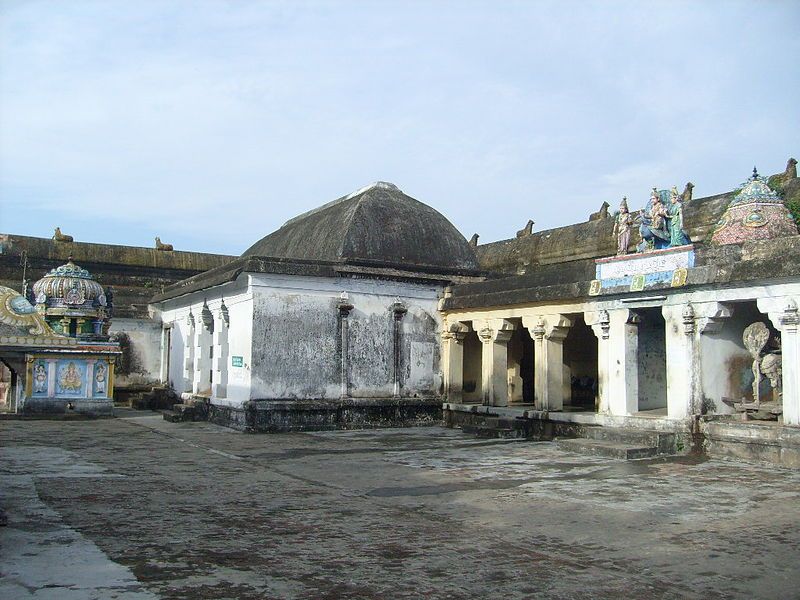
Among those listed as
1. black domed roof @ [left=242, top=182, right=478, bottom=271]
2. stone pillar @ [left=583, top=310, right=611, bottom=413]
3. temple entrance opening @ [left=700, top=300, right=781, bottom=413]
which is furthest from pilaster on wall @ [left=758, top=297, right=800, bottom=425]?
black domed roof @ [left=242, top=182, right=478, bottom=271]

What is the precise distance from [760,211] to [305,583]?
34.7 feet

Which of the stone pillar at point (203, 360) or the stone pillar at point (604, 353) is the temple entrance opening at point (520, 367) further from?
the stone pillar at point (203, 360)

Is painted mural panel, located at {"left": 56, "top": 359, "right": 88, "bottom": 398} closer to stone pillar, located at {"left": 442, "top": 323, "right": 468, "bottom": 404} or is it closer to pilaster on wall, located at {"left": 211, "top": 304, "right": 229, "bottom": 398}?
pilaster on wall, located at {"left": 211, "top": 304, "right": 229, "bottom": 398}

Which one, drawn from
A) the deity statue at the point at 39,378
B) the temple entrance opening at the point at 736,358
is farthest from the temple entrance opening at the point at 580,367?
the deity statue at the point at 39,378

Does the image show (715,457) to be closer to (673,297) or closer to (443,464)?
(673,297)

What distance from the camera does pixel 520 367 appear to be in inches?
812

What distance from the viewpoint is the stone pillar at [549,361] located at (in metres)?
15.5

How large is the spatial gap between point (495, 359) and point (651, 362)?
335 cm

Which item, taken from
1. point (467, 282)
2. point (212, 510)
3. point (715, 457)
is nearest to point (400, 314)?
point (467, 282)

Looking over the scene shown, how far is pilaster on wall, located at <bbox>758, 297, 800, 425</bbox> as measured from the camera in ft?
36.2

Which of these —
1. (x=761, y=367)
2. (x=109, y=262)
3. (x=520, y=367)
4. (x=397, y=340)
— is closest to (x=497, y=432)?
(x=397, y=340)

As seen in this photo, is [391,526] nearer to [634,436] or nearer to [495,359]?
[634,436]

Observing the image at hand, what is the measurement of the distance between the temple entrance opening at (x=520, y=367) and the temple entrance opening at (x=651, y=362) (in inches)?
187

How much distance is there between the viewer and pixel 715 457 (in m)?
11.8
